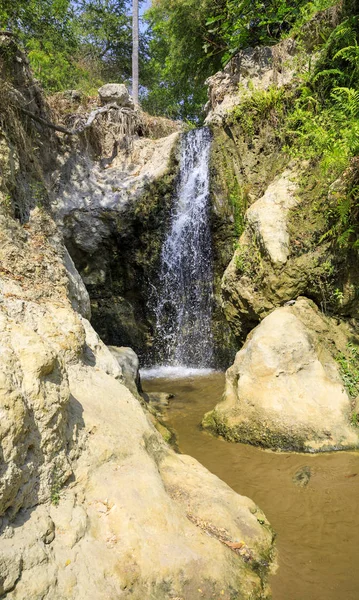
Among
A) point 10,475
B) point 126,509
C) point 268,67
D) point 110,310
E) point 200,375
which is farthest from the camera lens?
point 110,310

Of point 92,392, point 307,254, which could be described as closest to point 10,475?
point 92,392

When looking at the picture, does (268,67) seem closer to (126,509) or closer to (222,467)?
(222,467)

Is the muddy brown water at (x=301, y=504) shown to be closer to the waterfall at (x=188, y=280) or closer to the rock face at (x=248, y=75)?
the waterfall at (x=188, y=280)

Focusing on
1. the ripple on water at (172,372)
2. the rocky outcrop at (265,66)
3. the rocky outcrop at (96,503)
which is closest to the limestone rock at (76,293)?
the rocky outcrop at (96,503)

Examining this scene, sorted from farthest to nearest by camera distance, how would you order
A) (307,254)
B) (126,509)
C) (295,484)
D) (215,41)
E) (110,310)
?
(215,41), (110,310), (307,254), (295,484), (126,509)

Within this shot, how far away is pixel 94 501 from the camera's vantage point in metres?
2.67

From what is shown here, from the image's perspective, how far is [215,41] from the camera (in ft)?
36.6

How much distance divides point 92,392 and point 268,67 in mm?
9032

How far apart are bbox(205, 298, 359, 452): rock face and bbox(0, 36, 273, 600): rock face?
1.55 metres

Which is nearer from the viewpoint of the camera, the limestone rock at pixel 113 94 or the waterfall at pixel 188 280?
the waterfall at pixel 188 280

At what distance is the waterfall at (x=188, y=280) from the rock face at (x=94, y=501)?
18.3 feet

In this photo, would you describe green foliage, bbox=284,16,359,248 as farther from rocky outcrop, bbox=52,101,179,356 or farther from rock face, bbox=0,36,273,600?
rock face, bbox=0,36,273,600

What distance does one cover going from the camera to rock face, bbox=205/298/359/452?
4.75 metres

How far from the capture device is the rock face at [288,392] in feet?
15.6
